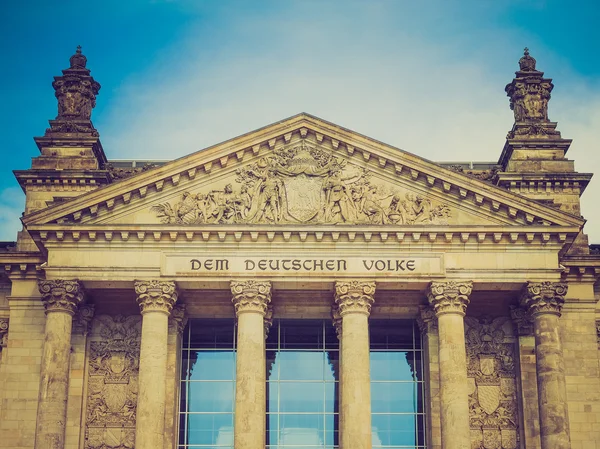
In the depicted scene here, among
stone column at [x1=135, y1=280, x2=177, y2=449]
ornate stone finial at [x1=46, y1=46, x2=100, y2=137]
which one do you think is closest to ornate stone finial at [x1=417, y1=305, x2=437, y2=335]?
stone column at [x1=135, y1=280, x2=177, y2=449]

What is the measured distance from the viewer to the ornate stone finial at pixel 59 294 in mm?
41219

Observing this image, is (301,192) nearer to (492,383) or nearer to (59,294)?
(59,294)

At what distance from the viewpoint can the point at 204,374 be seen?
44062 mm

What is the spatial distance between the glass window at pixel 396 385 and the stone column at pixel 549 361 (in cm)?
478

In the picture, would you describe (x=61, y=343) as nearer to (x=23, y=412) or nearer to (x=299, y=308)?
(x=23, y=412)

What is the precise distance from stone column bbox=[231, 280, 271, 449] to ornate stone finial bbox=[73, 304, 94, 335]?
5674 millimetres

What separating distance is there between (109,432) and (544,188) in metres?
19.2

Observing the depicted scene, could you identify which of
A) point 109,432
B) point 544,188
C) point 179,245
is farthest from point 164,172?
point 544,188

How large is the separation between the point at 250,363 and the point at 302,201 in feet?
20.2

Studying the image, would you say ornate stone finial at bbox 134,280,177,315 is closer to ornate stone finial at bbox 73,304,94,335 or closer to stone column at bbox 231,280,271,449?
stone column at bbox 231,280,271,449

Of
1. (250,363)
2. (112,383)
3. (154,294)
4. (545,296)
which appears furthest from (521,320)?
(112,383)

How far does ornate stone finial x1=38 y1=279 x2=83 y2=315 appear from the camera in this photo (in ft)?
135

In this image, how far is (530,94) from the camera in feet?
156

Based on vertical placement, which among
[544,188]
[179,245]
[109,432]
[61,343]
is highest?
[544,188]
